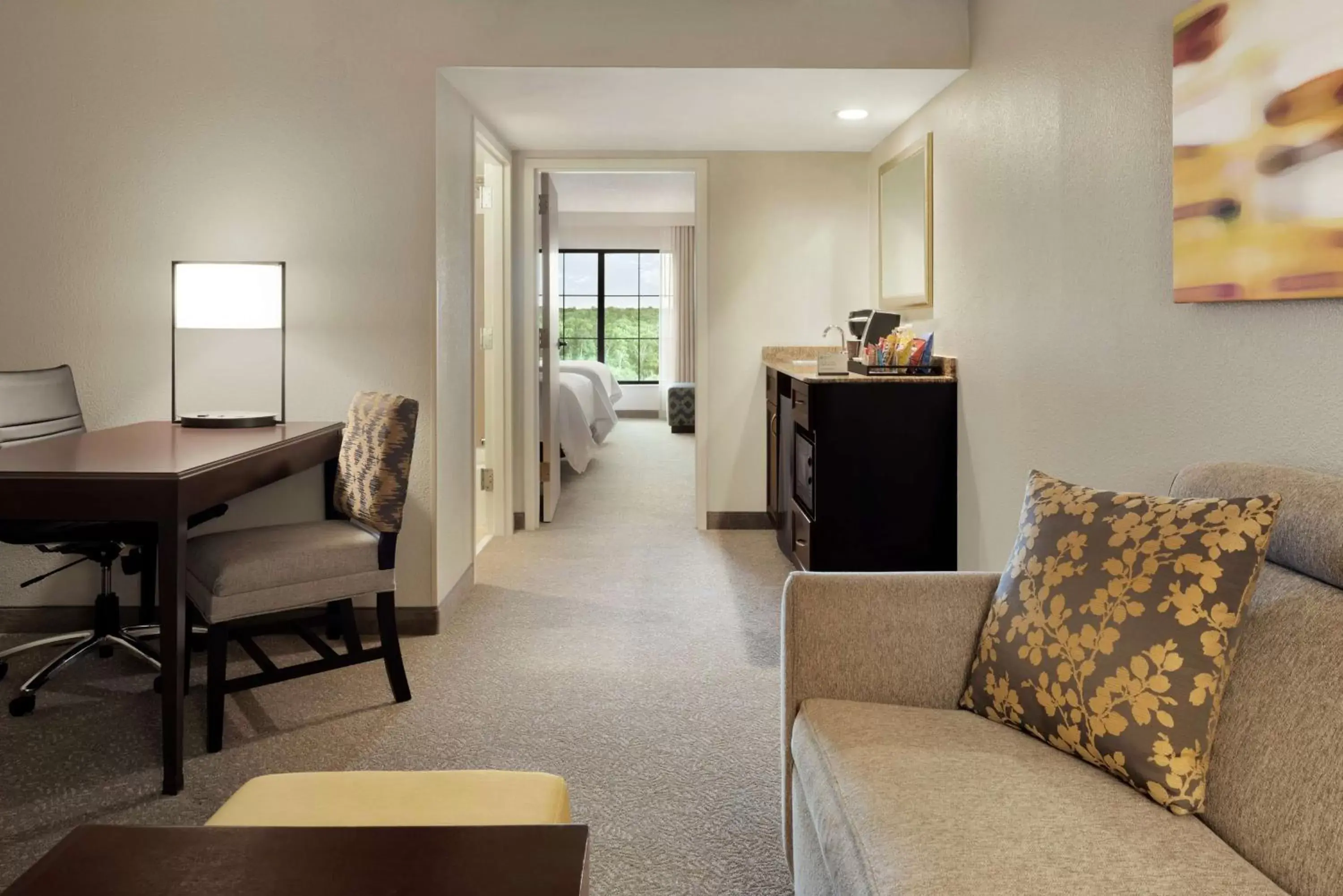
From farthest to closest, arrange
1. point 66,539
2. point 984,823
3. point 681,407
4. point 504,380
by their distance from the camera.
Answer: point 681,407
point 504,380
point 66,539
point 984,823

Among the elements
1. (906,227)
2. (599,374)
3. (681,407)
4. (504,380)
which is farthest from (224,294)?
(681,407)

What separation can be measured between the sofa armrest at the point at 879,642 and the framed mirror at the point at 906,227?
8.70 feet

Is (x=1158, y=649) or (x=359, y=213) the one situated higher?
(x=359, y=213)

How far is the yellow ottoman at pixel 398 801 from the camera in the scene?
131cm

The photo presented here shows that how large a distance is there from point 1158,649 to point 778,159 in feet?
14.5

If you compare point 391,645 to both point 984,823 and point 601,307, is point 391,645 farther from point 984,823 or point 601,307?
point 601,307

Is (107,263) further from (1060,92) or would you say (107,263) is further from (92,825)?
(1060,92)

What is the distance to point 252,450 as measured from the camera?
2.71m

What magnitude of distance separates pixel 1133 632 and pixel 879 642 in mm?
453

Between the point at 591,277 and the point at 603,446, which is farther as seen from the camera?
the point at 591,277

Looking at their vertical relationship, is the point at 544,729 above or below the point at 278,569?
below

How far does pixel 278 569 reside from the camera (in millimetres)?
2648

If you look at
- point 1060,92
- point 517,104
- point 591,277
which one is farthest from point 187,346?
point 591,277

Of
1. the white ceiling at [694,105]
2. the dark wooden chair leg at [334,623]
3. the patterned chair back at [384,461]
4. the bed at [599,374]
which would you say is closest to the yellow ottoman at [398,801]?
the patterned chair back at [384,461]
